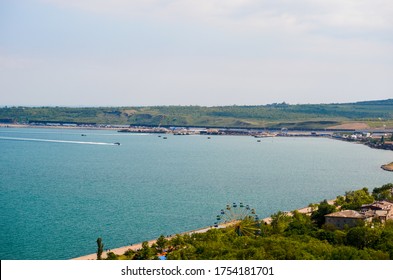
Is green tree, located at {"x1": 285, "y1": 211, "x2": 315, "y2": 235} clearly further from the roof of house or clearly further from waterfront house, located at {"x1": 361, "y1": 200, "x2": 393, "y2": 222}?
waterfront house, located at {"x1": 361, "y1": 200, "x2": 393, "y2": 222}

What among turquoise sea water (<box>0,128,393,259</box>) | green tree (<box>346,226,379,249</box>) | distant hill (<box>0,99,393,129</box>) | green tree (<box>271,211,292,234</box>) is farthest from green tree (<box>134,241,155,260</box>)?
distant hill (<box>0,99,393,129</box>)

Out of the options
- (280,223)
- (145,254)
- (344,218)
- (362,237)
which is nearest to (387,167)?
(344,218)

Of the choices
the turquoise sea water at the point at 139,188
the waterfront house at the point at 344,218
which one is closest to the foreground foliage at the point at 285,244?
the waterfront house at the point at 344,218

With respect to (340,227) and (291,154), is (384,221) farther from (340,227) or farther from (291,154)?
(291,154)

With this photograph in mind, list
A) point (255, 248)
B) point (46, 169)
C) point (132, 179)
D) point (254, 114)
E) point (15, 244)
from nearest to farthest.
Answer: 1. point (255, 248)
2. point (15, 244)
3. point (132, 179)
4. point (46, 169)
5. point (254, 114)

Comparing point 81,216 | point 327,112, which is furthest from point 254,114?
point 81,216

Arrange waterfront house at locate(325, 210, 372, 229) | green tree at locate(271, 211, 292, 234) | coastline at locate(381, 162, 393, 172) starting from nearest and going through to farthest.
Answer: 1. green tree at locate(271, 211, 292, 234)
2. waterfront house at locate(325, 210, 372, 229)
3. coastline at locate(381, 162, 393, 172)
